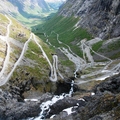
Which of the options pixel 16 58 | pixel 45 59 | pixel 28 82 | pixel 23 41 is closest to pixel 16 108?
pixel 28 82

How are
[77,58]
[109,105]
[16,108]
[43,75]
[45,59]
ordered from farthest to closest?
1. [77,58]
2. [45,59]
3. [43,75]
4. [16,108]
5. [109,105]

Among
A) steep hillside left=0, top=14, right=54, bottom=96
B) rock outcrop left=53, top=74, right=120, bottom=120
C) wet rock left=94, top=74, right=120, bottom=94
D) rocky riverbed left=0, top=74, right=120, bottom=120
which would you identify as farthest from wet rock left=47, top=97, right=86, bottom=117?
steep hillside left=0, top=14, right=54, bottom=96

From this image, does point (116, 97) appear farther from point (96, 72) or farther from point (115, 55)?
point (115, 55)

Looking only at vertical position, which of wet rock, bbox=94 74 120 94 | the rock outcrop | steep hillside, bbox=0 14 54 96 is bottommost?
the rock outcrop

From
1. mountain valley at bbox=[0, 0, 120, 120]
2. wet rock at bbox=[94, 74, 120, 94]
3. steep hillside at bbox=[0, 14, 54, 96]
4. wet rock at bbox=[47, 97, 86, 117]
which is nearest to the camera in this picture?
mountain valley at bbox=[0, 0, 120, 120]

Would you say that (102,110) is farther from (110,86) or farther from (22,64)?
(22,64)

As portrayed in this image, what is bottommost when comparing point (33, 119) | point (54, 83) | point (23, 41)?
point (33, 119)

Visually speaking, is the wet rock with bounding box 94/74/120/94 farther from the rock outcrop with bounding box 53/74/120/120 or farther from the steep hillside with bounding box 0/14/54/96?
the steep hillside with bounding box 0/14/54/96

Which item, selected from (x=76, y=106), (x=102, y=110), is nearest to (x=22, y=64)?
(x=76, y=106)

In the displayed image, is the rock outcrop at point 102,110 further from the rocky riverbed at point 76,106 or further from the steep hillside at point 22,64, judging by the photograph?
the steep hillside at point 22,64

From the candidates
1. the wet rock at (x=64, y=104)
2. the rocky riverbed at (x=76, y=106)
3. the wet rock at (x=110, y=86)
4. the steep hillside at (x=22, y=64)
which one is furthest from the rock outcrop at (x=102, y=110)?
the steep hillside at (x=22, y=64)

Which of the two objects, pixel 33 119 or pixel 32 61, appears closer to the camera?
pixel 33 119
